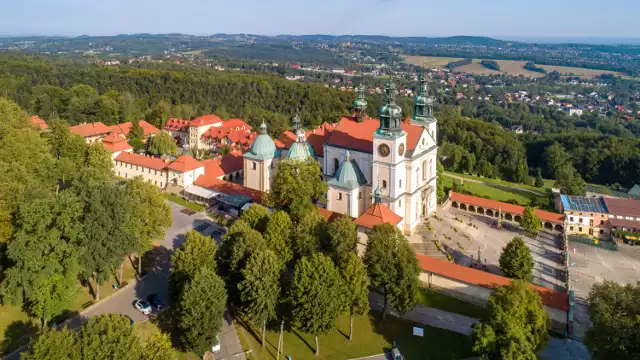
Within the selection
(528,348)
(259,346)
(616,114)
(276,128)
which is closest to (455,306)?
(528,348)

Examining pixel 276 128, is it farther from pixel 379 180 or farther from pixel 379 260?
pixel 379 260

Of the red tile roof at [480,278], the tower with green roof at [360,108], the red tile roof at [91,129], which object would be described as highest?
the tower with green roof at [360,108]

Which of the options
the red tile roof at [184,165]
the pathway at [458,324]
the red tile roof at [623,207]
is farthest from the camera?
the red tile roof at [184,165]

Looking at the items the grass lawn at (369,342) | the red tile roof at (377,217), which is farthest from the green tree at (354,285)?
the red tile roof at (377,217)

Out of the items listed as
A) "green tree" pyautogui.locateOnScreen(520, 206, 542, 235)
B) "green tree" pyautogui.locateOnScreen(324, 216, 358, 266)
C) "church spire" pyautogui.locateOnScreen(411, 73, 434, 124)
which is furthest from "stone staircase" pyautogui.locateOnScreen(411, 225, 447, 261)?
"church spire" pyautogui.locateOnScreen(411, 73, 434, 124)

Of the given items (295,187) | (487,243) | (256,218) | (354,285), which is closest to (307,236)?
(256,218)

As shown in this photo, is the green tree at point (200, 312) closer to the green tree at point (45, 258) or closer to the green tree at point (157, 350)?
the green tree at point (157, 350)
